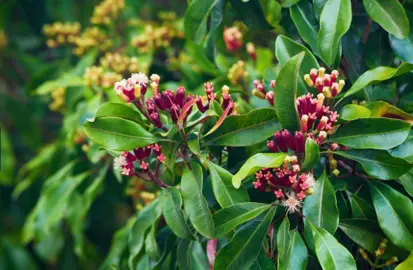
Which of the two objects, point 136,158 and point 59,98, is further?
point 59,98

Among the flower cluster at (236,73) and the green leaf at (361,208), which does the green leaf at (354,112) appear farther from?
the flower cluster at (236,73)

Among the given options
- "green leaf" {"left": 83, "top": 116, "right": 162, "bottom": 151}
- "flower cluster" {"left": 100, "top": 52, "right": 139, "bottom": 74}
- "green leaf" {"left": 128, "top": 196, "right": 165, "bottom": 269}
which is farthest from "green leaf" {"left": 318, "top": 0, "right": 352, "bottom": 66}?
"flower cluster" {"left": 100, "top": 52, "right": 139, "bottom": 74}

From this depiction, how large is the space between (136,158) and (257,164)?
250 mm

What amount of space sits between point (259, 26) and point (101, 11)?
0.98 metres

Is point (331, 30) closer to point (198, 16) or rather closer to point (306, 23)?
point (306, 23)

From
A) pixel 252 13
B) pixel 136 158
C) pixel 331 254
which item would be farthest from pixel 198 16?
pixel 331 254

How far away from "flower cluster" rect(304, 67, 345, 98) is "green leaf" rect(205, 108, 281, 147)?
8cm

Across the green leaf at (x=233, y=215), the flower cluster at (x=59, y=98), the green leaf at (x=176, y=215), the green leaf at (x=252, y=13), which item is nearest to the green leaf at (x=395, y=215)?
the green leaf at (x=233, y=215)

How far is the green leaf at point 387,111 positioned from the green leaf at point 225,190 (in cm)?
27

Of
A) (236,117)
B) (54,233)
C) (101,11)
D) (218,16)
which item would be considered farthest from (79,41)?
(236,117)

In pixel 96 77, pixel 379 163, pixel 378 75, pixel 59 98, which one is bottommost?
pixel 59 98

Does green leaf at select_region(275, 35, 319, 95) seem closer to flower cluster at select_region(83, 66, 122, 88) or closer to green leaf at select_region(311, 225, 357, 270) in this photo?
green leaf at select_region(311, 225, 357, 270)

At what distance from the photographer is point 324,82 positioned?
1218 millimetres

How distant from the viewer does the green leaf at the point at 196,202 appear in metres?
1.19
